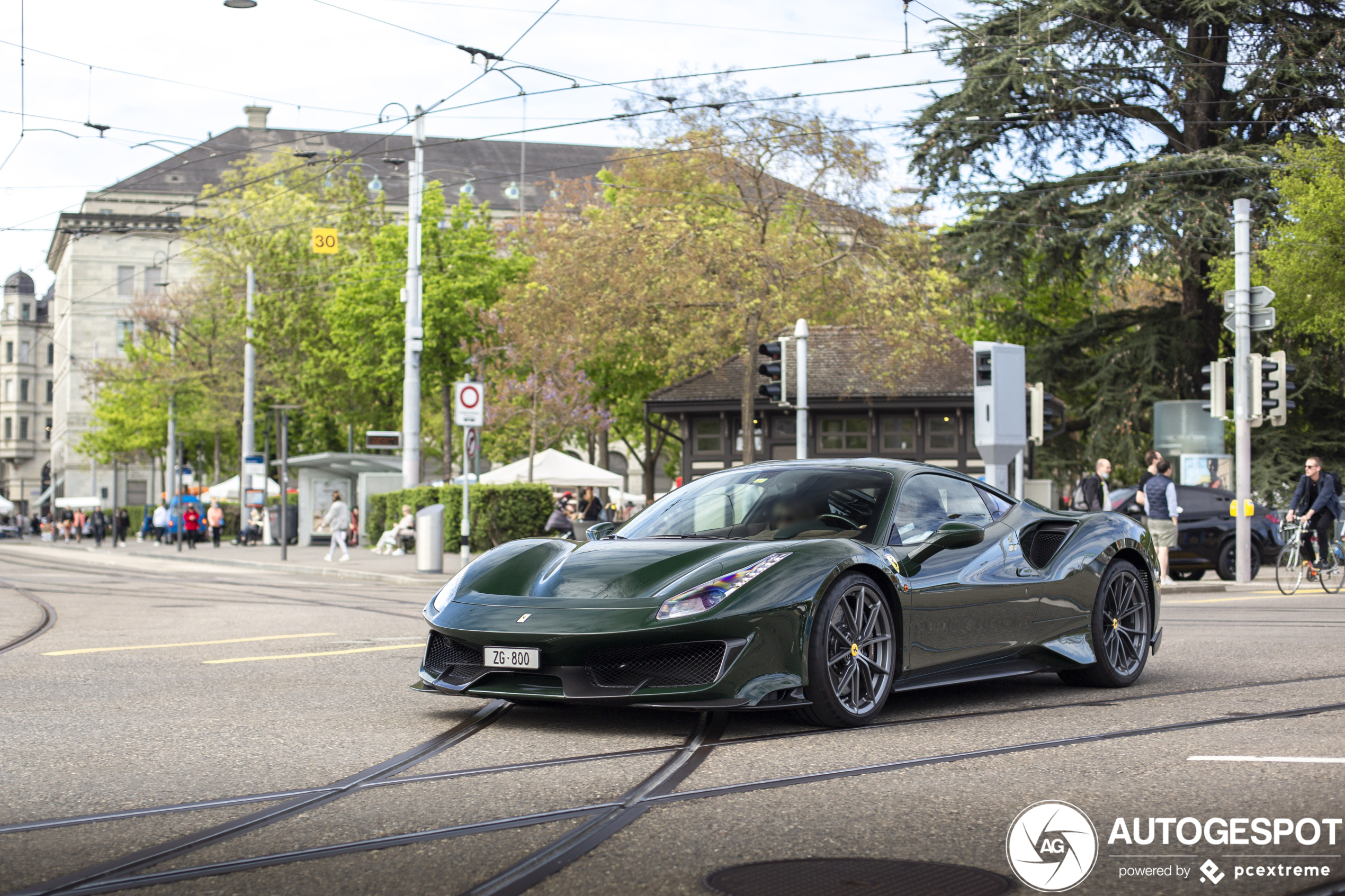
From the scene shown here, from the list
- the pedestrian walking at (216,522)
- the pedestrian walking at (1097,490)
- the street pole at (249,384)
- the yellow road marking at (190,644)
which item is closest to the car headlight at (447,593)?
the yellow road marking at (190,644)

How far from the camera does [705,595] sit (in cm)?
647

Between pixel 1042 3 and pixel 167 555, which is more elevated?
pixel 1042 3

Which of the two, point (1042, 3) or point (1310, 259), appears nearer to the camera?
point (1310, 259)

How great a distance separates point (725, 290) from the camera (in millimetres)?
34406

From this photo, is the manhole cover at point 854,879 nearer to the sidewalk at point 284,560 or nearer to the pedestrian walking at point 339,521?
the sidewalk at point 284,560

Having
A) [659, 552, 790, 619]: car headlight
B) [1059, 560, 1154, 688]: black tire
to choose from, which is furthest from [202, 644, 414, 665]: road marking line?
[1059, 560, 1154, 688]: black tire

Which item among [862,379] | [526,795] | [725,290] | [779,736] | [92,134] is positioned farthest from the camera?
[862,379]

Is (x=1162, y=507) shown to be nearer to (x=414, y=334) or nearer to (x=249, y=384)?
(x=414, y=334)

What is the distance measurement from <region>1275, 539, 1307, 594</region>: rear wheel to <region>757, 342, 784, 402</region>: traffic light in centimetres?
730

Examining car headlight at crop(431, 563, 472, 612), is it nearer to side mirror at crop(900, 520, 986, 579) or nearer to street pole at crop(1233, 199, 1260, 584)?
side mirror at crop(900, 520, 986, 579)

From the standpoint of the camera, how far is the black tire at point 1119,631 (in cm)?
839

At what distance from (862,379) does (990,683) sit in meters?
37.5

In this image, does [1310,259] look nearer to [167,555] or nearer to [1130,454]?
[1130,454]

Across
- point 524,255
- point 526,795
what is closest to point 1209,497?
point 526,795
